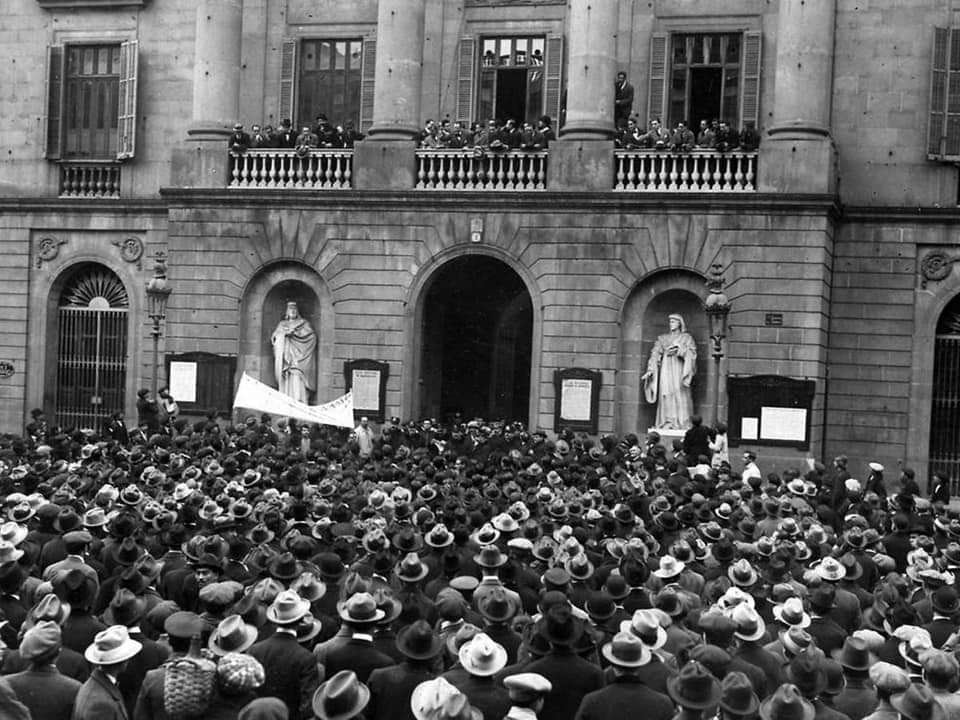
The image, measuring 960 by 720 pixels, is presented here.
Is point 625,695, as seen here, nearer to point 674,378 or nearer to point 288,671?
point 288,671

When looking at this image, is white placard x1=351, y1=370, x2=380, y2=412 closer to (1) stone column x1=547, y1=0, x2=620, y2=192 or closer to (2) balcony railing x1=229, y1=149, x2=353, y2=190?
(2) balcony railing x1=229, y1=149, x2=353, y2=190

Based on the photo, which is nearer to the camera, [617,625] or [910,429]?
[617,625]

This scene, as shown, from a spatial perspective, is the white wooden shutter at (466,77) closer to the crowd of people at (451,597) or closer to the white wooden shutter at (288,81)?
the white wooden shutter at (288,81)

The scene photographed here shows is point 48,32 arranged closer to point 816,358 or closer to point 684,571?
point 816,358

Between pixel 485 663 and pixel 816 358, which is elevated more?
pixel 816 358

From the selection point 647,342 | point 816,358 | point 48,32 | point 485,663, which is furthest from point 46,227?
point 485,663

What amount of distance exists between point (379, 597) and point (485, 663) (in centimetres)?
152

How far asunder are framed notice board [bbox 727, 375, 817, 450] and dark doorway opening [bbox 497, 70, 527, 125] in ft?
29.3

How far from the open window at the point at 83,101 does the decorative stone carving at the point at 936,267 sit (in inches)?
792

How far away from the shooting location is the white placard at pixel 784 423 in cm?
2906

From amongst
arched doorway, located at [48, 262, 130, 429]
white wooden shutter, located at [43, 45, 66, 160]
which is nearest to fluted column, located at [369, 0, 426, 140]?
arched doorway, located at [48, 262, 130, 429]

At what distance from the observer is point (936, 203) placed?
100 feet

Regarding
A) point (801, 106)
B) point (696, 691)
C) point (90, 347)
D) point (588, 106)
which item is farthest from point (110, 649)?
point (90, 347)

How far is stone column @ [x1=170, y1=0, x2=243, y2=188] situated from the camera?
32.3m
